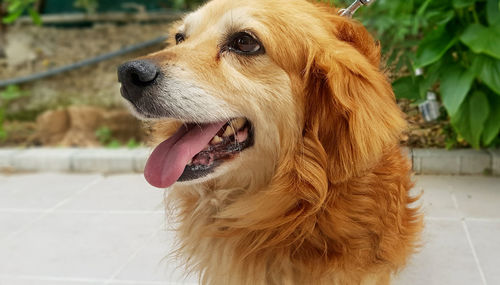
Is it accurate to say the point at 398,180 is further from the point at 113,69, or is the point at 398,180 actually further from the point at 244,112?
the point at 113,69

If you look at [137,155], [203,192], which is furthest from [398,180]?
[137,155]

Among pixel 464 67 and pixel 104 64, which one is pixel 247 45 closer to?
pixel 464 67

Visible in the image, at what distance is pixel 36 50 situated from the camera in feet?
19.0

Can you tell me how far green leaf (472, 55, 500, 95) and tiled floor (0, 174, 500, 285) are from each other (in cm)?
72

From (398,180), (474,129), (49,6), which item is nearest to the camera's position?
(398,180)

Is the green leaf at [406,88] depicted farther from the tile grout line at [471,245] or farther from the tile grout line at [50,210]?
the tile grout line at [50,210]

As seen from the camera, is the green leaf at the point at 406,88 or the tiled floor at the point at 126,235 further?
the green leaf at the point at 406,88

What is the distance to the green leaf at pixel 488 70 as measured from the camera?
306 cm

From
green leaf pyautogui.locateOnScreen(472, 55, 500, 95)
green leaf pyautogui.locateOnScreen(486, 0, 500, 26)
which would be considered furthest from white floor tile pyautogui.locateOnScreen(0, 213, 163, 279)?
green leaf pyautogui.locateOnScreen(486, 0, 500, 26)

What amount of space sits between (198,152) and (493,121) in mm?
2330

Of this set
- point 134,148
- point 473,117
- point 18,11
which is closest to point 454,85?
point 473,117

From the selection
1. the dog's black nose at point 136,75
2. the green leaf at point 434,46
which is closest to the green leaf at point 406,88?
the green leaf at point 434,46

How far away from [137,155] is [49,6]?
9.51ft

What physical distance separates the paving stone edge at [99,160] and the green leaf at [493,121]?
336mm
